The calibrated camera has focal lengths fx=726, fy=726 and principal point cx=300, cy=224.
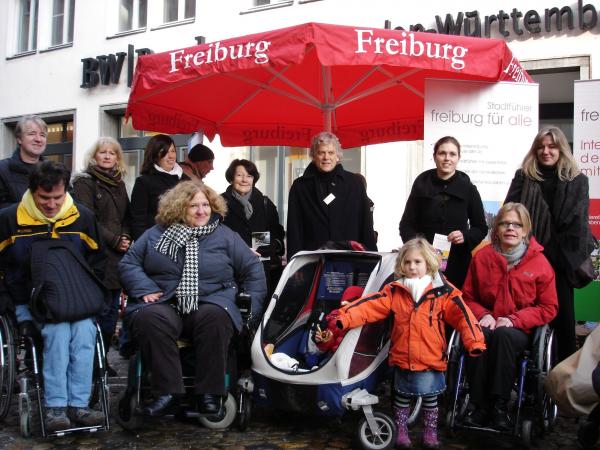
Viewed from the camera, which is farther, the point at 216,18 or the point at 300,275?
the point at 216,18

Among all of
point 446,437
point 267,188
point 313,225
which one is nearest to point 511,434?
point 446,437

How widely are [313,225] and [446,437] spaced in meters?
1.74

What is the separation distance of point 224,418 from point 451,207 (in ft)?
6.83

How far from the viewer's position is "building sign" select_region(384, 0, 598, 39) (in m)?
9.40

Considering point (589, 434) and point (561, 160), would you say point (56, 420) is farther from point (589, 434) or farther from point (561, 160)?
point (561, 160)

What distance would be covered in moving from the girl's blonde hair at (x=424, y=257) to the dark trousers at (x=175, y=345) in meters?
1.06

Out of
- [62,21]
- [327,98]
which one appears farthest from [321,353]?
[62,21]

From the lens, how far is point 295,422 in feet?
15.1

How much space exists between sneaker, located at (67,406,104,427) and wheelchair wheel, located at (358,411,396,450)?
1.49 m

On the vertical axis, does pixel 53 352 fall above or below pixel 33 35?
below

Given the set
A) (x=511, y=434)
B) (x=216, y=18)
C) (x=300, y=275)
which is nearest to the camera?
(x=511, y=434)

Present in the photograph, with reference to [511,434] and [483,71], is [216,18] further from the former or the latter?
[511,434]

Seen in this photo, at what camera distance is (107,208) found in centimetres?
544

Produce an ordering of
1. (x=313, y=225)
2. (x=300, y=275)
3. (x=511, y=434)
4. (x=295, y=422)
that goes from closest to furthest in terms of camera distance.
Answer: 1. (x=511, y=434)
2. (x=295, y=422)
3. (x=300, y=275)
4. (x=313, y=225)
